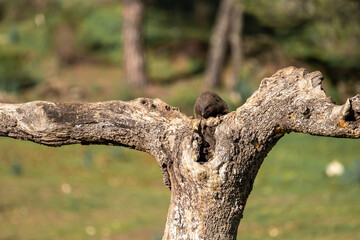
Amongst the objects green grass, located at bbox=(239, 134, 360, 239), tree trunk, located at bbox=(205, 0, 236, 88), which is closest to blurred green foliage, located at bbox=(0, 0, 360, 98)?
tree trunk, located at bbox=(205, 0, 236, 88)

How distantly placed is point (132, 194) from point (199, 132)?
6213 mm

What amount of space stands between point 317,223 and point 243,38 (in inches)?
409

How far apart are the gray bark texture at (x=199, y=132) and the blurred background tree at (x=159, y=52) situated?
22.9 feet

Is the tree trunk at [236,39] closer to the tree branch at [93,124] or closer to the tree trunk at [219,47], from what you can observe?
the tree trunk at [219,47]

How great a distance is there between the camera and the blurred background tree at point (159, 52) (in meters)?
11.8

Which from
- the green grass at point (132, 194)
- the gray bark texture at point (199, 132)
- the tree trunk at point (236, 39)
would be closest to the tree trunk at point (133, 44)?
the tree trunk at point (236, 39)

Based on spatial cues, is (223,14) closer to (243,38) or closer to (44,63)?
(243,38)

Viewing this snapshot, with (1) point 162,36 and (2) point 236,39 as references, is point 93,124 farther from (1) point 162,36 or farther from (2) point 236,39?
(1) point 162,36

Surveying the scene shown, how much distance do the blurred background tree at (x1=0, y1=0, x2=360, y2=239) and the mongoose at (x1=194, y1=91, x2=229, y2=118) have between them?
6.96 m

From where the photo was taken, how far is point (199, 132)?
380 centimetres

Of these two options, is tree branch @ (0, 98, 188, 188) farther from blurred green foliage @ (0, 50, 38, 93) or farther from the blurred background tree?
blurred green foliage @ (0, 50, 38, 93)

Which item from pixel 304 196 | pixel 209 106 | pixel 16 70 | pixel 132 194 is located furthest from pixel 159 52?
pixel 209 106

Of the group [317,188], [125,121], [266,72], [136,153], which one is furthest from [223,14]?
[125,121]

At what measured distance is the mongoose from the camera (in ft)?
12.8
